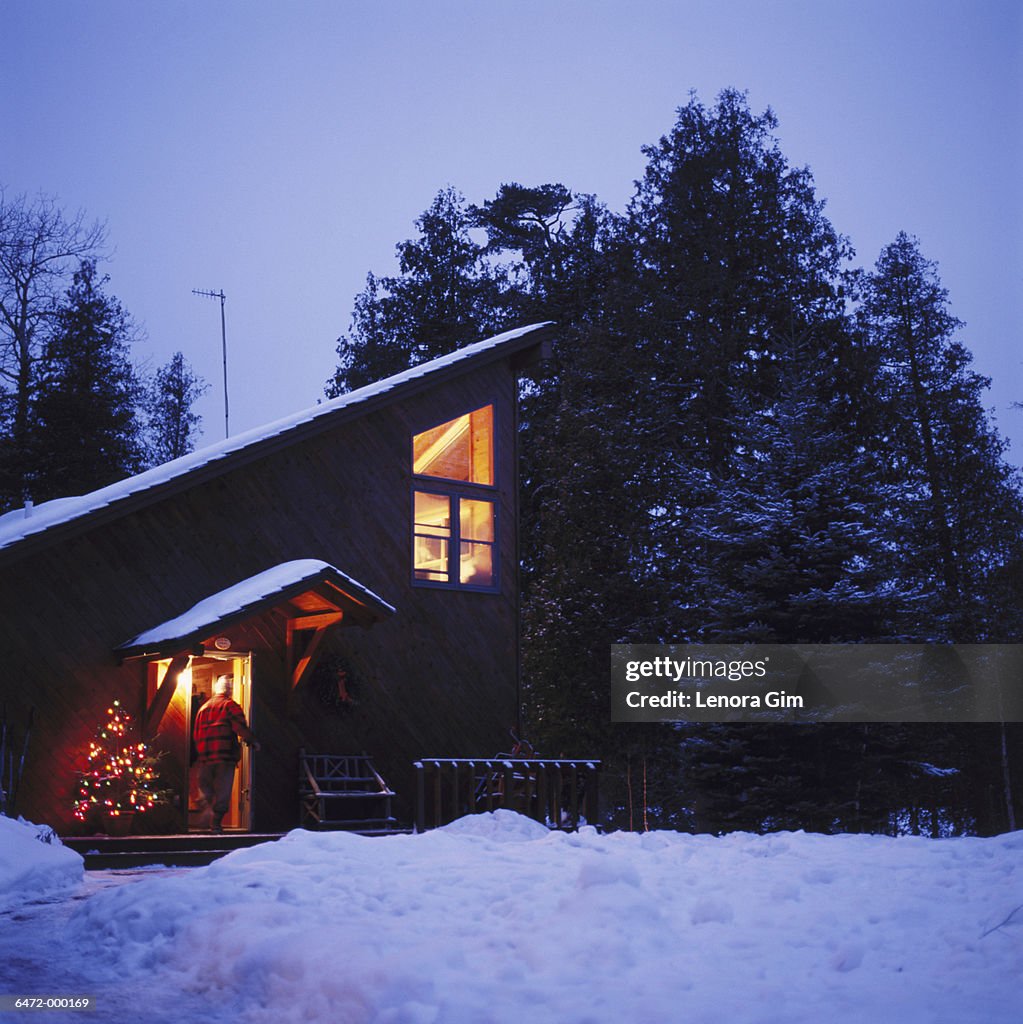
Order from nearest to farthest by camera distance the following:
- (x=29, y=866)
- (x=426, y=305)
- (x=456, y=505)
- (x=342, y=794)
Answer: (x=29, y=866), (x=342, y=794), (x=456, y=505), (x=426, y=305)

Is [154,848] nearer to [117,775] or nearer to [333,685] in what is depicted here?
[117,775]

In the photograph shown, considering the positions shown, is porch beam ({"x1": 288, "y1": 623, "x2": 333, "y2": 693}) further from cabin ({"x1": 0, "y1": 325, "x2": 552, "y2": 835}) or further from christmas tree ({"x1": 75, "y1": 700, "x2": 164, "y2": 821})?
christmas tree ({"x1": 75, "y1": 700, "x2": 164, "y2": 821})

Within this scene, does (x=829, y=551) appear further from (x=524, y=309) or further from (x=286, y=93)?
(x=286, y=93)

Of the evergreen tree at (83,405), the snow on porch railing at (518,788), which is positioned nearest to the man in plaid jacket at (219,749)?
the snow on porch railing at (518,788)

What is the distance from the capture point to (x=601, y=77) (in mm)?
56156

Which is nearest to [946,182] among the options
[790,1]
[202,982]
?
[790,1]

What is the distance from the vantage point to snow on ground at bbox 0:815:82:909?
8.13 metres

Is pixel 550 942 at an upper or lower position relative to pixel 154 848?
upper

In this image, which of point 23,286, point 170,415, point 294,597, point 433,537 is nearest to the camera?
point 294,597

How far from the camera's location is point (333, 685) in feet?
46.3

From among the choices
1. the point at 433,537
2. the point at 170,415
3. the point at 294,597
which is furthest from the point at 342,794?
the point at 170,415

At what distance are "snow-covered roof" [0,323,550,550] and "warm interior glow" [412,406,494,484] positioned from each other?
0.79 meters

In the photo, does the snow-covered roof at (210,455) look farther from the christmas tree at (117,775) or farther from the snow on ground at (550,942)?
the snow on ground at (550,942)

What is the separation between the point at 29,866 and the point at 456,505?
8.52m
